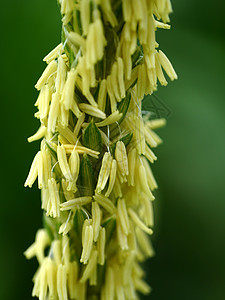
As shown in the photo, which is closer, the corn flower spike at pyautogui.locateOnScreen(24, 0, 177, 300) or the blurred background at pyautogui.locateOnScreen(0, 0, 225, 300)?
the corn flower spike at pyautogui.locateOnScreen(24, 0, 177, 300)

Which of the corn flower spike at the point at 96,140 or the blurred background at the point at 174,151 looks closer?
the corn flower spike at the point at 96,140

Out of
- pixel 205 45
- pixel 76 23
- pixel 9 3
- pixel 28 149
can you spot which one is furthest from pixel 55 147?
pixel 205 45

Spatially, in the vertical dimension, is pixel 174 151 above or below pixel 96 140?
below

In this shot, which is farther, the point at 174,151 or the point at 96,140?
the point at 174,151

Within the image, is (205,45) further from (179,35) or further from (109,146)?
(109,146)
